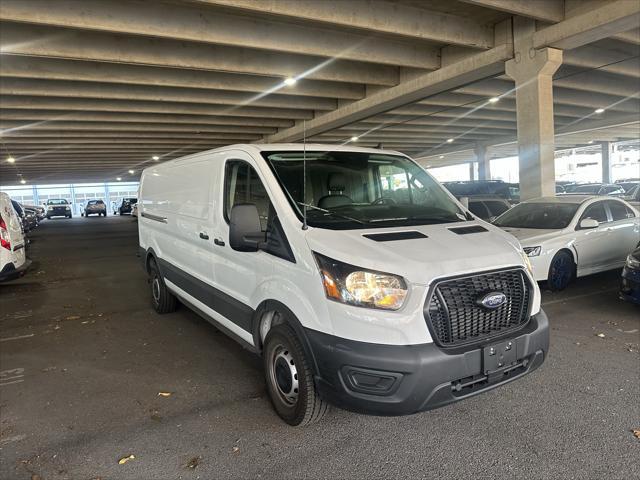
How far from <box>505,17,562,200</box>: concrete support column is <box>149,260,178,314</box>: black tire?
906cm

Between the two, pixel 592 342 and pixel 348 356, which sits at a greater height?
pixel 348 356

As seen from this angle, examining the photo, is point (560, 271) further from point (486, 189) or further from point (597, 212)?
point (486, 189)

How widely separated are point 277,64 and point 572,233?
346 inches

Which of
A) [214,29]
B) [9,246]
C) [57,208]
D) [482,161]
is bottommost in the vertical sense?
[9,246]

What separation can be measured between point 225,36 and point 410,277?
9.09 metres

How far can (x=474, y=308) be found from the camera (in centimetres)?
288

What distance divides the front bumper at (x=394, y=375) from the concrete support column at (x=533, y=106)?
945 cm

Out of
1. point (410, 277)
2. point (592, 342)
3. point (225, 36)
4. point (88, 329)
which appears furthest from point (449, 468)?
point (225, 36)

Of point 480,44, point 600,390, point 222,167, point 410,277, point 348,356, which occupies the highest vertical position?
point 480,44

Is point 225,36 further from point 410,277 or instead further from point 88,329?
point 410,277

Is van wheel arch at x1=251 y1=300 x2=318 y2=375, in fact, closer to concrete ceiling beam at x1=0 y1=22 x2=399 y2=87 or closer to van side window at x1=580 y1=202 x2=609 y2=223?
van side window at x1=580 y1=202 x2=609 y2=223

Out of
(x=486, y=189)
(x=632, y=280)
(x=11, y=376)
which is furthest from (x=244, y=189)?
(x=486, y=189)

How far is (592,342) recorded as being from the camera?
193 inches

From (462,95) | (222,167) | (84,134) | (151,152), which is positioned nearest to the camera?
(222,167)
